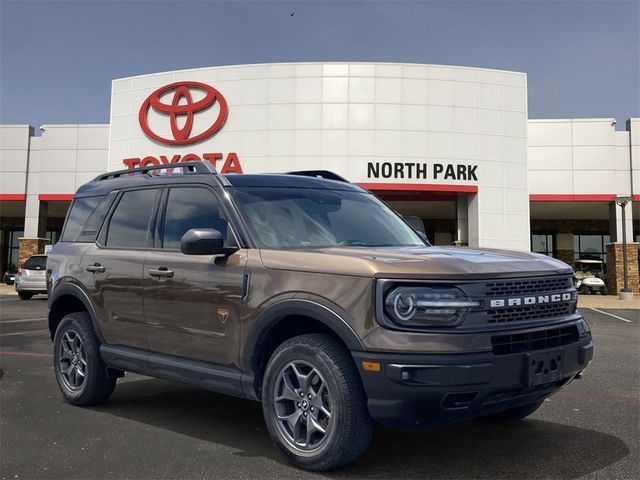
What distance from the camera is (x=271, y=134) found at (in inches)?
1011

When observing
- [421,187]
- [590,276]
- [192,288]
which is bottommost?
[192,288]

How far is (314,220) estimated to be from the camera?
14.7ft

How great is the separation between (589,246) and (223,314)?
37.8 meters

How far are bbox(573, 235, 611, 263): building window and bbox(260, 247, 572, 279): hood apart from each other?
36257 millimetres

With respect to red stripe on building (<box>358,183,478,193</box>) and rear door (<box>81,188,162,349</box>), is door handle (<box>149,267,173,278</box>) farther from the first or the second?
red stripe on building (<box>358,183,478,193</box>)

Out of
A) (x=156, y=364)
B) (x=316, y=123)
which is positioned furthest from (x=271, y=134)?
(x=156, y=364)

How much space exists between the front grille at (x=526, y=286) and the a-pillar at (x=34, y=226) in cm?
3161

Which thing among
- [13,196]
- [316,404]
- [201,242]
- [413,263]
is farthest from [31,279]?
[413,263]

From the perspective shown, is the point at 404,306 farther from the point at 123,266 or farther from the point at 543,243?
the point at 543,243

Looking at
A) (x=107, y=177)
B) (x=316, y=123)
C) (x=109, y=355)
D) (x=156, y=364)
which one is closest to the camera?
(x=156, y=364)

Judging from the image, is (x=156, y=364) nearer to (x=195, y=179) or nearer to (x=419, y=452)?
(x=195, y=179)

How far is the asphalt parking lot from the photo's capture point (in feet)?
11.9

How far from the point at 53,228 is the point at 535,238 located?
32.5 meters

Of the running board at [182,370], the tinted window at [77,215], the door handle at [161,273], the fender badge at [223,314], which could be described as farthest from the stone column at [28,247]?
the fender badge at [223,314]
